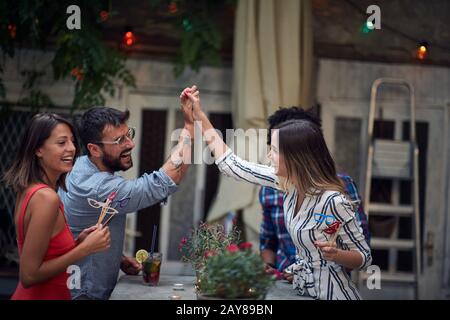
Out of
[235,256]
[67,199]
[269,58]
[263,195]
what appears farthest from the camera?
[269,58]

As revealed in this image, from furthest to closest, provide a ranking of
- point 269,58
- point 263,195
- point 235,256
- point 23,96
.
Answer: point 23,96 < point 269,58 < point 263,195 < point 235,256

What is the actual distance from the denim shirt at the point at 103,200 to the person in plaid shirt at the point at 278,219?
3.43 feet

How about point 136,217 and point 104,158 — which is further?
point 136,217

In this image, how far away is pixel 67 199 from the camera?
3715 millimetres

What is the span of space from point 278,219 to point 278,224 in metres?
0.03

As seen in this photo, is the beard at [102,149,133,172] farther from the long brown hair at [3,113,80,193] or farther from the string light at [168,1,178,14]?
the string light at [168,1,178,14]

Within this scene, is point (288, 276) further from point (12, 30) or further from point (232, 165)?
point (12, 30)

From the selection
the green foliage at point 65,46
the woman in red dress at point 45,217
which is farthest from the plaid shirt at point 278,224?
the green foliage at point 65,46

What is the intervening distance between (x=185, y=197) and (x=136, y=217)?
1.48 ft

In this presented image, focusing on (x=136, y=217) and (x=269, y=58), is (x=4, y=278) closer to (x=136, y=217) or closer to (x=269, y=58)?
(x=136, y=217)

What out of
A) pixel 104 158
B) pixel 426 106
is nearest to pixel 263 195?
pixel 104 158

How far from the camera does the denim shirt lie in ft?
11.7

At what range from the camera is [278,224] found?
15.1 ft

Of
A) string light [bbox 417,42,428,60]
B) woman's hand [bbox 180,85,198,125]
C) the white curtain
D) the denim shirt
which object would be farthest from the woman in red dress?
string light [bbox 417,42,428,60]
